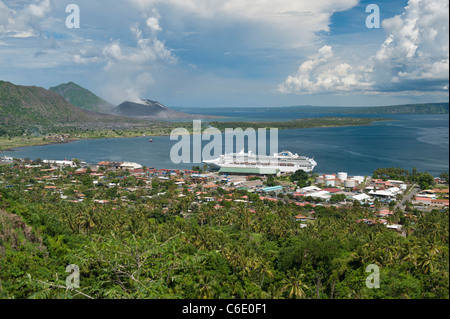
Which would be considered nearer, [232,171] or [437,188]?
[437,188]

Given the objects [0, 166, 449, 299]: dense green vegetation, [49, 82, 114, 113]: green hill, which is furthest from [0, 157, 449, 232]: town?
[49, 82, 114, 113]: green hill

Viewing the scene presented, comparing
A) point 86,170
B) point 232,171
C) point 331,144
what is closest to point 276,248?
point 232,171

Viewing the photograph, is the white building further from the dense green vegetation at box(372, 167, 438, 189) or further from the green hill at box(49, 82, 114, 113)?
the green hill at box(49, 82, 114, 113)

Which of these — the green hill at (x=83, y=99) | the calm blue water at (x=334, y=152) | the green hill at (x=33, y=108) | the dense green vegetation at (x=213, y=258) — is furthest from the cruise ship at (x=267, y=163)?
the green hill at (x=83, y=99)

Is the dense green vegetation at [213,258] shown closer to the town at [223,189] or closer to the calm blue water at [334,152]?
the town at [223,189]

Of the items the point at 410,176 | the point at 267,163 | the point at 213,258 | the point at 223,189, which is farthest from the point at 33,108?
the point at 213,258

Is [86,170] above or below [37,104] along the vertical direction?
below

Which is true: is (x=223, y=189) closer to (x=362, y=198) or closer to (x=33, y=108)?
(x=362, y=198)
